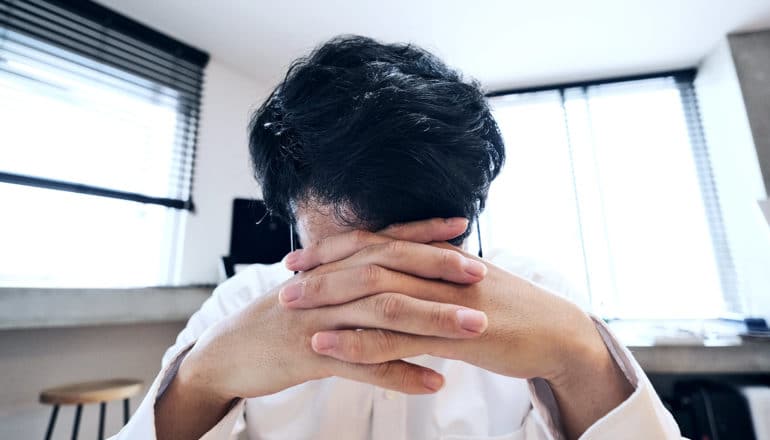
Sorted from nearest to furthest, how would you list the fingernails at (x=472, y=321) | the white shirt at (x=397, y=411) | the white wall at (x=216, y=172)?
the fingernails at (x=472, y=321) → the white shirt at (x=397, y=411) → the white wall at (x=216, y=172)

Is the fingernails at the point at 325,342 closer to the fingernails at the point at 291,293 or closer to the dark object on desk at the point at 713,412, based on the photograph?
the fingernails at the point at 291,293

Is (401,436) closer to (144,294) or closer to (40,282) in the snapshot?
(144,294)

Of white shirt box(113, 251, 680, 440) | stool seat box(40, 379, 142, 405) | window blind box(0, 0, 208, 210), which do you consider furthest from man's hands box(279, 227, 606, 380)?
window blind box(0, 0, 208, 210)

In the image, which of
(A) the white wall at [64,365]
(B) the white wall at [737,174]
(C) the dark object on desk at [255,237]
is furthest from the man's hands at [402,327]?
(B) the white wall at [737,174]

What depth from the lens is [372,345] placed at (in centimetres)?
50

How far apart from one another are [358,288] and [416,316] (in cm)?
9

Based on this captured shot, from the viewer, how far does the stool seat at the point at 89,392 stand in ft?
4.41

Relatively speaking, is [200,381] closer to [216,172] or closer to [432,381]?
[432,381]

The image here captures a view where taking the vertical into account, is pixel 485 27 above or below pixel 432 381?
above

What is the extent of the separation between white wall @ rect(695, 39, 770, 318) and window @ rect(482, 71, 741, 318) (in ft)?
0.29

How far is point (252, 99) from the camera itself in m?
2.58

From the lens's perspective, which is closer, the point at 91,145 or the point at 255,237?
the point at 91,145

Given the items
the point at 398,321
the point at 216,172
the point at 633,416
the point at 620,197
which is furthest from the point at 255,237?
the point at 620,197

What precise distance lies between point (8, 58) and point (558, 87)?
10.9ft
